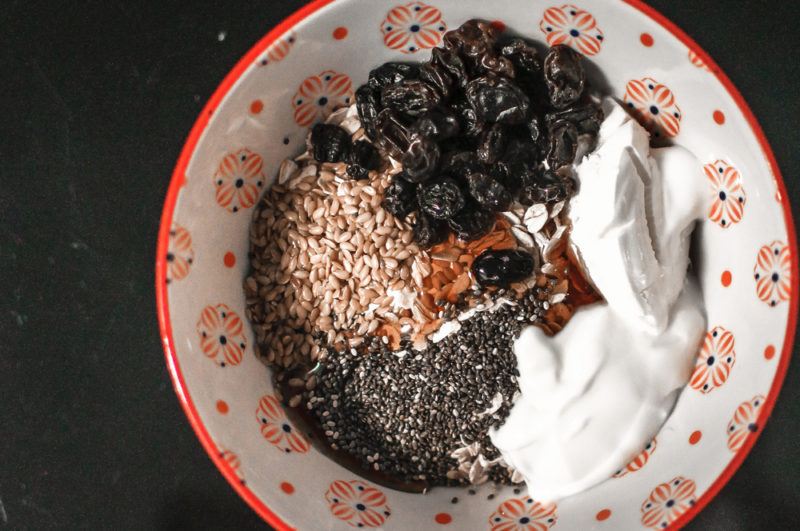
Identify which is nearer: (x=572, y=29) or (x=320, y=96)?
(x=572, y=29)

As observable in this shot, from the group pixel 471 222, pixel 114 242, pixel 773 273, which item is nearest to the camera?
pixel 773 273

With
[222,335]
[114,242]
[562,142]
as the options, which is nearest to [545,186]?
[562,142]

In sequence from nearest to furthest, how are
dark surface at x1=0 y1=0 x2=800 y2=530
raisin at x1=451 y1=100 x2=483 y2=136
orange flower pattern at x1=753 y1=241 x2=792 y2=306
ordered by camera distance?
orange flower pattern at x1=753 y1=241 x2=792 y2=306, raisin at x1=451 y1=100 x2=483 y2=136, dark surface at x1=0 y1=0 x2=800 y2=530

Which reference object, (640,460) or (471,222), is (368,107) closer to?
(471,222)

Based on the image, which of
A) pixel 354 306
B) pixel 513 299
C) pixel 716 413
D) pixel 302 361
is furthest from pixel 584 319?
pixel 302 361

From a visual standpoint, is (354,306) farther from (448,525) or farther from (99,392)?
(99,392)

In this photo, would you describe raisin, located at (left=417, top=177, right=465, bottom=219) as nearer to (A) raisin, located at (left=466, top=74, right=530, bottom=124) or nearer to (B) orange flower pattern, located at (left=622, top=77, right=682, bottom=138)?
(A) raisin, located at (left=466, top=74, right=530, bottom=124)

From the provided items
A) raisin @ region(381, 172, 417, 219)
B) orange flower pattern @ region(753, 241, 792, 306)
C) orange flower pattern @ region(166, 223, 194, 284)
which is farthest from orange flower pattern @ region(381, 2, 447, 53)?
orange flower pattern @ region(753, 241, 792, 306)
